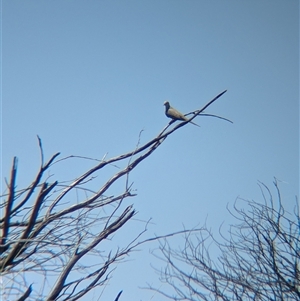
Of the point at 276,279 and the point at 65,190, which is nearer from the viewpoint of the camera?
the point at 65,190

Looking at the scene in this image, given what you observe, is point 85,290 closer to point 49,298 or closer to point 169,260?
point 49,298

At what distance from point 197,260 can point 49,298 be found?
3984mm

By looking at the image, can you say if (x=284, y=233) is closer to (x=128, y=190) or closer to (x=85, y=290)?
(x=128, y=190)

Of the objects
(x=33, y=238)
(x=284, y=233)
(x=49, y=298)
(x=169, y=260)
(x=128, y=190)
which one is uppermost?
(x=284, y=233)

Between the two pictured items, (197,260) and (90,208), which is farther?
(197,260)

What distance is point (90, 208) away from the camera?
3.70 metres

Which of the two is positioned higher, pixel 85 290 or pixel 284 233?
pixel 284 233

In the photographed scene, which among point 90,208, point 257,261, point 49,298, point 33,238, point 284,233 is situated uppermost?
point 284,233

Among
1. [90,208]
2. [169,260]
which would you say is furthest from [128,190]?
[169,260]

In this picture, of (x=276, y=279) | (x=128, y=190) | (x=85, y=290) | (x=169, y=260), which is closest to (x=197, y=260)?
(x=169, y=260)

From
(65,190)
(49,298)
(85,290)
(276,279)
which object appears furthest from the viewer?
(276,279)

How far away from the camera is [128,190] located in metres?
3.80

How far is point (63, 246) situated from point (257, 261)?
377 centimetres

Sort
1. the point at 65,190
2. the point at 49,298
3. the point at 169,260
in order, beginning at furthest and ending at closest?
1. the point at 169,260
2. the point at 65,190
3. the point at 49,298
